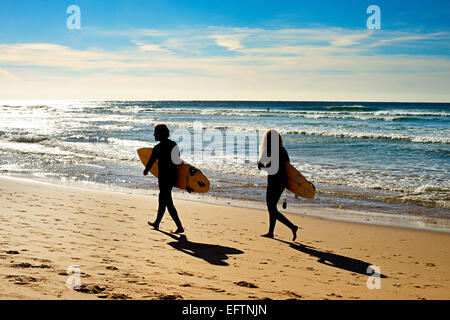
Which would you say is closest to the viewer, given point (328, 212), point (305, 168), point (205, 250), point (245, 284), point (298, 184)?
point (245, 284)

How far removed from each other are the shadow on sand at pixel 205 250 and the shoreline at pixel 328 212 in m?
3.09

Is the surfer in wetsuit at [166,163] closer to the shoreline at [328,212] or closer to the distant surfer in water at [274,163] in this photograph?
the distant surfer in water at [274,163]

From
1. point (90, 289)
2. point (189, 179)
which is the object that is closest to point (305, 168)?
point (189, 179)

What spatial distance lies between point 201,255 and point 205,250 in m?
0.29

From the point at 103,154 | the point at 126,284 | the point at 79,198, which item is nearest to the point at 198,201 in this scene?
the point at 79,198

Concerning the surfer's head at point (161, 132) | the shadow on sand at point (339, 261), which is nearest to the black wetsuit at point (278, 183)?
the shadow on sand at point (339, 261)

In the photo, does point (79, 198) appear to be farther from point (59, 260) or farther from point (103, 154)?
point (103, 154)

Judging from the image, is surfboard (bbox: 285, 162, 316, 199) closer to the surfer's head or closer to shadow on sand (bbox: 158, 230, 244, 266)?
shadow on sand (bbox: 158, 230, 244, 266)

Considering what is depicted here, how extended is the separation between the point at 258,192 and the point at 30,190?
5.78 metres

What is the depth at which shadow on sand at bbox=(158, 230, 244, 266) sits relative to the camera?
18.0 ft

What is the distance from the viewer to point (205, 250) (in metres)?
5.98

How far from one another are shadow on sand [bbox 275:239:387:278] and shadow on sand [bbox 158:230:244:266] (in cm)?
112

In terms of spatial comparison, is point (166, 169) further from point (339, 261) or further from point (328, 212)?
point (328, 212)

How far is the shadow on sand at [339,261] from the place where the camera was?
211 inches
